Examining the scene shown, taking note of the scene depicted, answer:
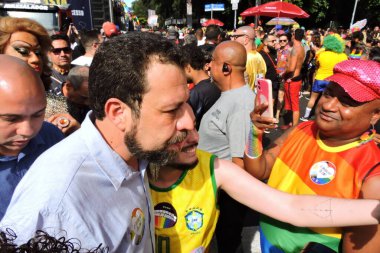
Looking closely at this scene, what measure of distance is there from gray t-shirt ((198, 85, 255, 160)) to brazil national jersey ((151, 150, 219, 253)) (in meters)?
0.97

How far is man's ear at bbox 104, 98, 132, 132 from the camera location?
3.64 feet

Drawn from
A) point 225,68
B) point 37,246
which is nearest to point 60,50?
point 225,68

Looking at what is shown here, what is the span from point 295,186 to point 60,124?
149 cm

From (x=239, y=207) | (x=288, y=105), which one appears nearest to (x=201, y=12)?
(x=288, y=105)

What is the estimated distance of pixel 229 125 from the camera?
8.01 ft

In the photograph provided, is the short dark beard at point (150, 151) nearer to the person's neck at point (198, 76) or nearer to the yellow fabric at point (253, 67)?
the person's neck at point (198, 76)

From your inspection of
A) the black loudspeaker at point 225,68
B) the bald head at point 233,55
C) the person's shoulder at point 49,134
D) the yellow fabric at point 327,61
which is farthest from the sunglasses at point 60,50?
the yellow fabric at point 327,61

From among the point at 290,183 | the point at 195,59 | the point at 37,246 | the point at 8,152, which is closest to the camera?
the point at 37,246

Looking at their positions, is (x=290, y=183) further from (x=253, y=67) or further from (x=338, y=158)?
(x=253, y=67)

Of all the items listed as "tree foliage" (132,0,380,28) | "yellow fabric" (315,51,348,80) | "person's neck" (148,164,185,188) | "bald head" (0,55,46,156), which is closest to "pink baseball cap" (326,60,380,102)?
"person's neck" (148,164,185,188)

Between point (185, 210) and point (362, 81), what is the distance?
1.02 m

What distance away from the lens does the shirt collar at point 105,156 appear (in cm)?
106

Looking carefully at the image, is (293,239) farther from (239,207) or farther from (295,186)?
(239,207)

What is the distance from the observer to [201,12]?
3256 cm
